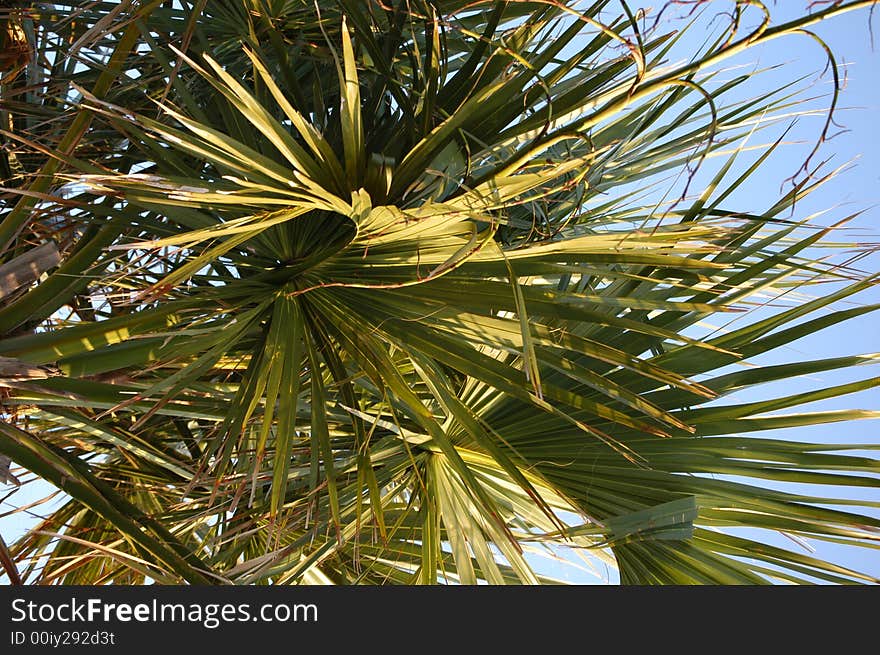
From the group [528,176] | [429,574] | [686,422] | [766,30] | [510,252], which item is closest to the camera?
[766,30]

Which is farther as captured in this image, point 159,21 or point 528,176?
point 159,21

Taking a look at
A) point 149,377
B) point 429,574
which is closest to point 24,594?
point 149,377

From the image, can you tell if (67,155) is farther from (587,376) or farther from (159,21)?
(587,376)

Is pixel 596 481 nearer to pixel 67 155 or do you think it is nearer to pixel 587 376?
pixel 587 376

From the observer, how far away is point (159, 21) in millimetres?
1296

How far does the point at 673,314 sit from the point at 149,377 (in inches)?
36.8

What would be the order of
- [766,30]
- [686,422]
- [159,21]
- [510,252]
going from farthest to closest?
[159,21]
[686,422]
[510,252]
[766,30]

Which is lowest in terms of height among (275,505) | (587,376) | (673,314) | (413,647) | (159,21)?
(413,647)

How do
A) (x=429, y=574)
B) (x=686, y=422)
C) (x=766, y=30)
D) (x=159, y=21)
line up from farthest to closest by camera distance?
(x=159, y=21), (x=429, y=574), (x=686, y=422), (x=766, y=30)

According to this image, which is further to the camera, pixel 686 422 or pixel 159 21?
pixel 159 21

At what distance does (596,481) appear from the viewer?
110 cm

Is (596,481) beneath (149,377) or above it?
beneath

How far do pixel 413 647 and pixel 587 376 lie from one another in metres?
0.40

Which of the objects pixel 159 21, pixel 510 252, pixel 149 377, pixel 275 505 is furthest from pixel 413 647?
pixel 159 21
